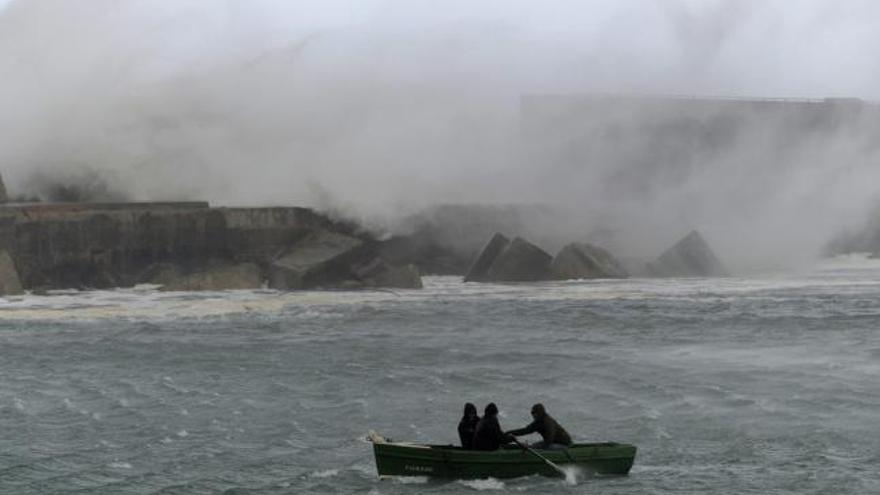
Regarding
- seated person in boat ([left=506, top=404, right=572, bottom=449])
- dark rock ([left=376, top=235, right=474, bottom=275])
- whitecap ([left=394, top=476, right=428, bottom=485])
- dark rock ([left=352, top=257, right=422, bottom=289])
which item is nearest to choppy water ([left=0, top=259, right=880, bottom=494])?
whitecap ([left=394, top=476, right=428, bottom=485])

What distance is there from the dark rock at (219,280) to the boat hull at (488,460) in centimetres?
2513

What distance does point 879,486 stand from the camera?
19.5 meters

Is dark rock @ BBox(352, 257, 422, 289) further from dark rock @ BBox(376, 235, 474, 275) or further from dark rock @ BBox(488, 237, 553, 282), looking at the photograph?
dark rock @ BBox(376, 235, 474, 275)

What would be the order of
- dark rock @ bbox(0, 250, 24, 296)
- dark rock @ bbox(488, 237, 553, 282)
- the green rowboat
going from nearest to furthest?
the green rowboat < dark rock @ bbox(0, 250, 24, 296) < dark rock @ bbox(488, 237, 553, 282)

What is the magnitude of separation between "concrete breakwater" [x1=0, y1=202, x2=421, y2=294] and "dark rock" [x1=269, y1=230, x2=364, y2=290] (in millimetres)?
29

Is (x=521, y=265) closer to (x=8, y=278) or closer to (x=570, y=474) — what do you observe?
(x=8, y=278)

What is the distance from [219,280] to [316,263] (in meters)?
2.83

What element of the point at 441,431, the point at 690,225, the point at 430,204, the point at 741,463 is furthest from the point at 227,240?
the point at 741,463

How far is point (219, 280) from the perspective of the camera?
147 ft

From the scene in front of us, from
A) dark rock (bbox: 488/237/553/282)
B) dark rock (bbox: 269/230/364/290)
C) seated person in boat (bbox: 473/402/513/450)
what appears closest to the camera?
seated person in boat (bbox: 473/402/513/450)

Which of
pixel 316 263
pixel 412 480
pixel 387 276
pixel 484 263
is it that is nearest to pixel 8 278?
pixel 316 263

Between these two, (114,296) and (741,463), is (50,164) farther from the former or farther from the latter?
(741,463)

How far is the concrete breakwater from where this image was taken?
44.9 m

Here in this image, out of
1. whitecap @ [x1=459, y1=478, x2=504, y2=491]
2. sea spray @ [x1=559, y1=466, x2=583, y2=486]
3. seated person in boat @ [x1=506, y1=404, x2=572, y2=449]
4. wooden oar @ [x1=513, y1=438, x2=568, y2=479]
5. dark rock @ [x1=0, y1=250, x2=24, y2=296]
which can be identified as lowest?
whitecap @ [x1=459, y1=478, x2=504, y2=491]
